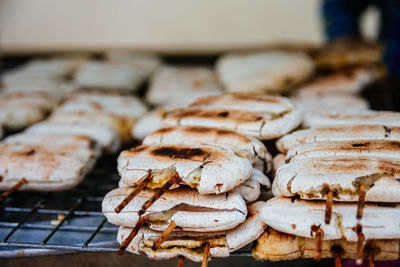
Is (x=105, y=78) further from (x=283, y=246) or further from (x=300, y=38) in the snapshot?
(x=300, y=38)

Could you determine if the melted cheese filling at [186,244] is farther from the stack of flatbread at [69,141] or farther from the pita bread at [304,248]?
the stack of flatbread at [69,141]

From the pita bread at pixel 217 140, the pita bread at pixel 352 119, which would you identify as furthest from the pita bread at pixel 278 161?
the pita bread at pixel 352 119

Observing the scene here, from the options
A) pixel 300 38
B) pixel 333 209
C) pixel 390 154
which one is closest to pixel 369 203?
pixel 333 209

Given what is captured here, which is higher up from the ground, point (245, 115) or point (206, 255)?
point (245, 115)

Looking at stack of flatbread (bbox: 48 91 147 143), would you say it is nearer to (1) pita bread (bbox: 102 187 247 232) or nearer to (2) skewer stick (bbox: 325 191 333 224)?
(1) pita bread (bbox: 102 187 247 232)

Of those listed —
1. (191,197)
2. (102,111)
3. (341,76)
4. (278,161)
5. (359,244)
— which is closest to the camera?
(359,244)

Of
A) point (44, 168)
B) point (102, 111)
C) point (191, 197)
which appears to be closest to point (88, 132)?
Result: point (102, 111)

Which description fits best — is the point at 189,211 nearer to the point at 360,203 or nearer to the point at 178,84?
the point at 360,203
